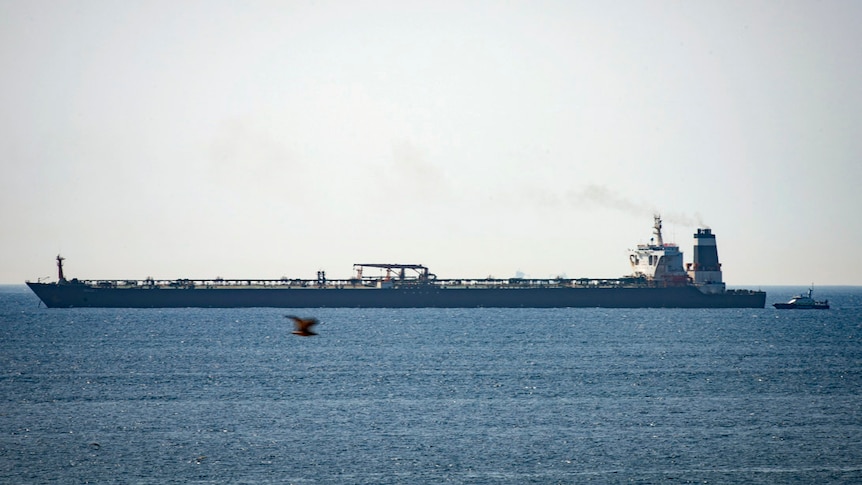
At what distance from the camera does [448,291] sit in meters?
137

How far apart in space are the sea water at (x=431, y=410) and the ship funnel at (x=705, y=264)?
42795 millimetres

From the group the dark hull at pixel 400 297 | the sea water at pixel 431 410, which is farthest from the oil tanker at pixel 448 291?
the sea water at pixel 431 410

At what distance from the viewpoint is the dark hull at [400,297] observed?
133000mm

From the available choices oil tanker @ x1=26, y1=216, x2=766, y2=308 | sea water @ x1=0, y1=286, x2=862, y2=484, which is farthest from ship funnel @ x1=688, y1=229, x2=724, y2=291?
sea water @ x1=0, y1=286, x2=862, y2=484

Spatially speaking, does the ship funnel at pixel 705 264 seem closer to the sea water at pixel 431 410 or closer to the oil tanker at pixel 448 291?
the oil tanker at pixel 448 291

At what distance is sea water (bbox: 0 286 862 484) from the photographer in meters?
38.6

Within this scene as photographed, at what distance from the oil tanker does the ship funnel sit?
5.1 inches

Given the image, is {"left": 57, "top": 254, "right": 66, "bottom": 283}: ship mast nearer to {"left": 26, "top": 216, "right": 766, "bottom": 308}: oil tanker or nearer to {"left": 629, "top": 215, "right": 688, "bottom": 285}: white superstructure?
{"left": 26, "top": 216, "right": 766, "bottom": 308}: oil tanker

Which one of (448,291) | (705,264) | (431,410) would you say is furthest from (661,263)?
(431,410)

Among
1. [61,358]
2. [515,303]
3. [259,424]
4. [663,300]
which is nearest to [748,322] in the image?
[663,300]

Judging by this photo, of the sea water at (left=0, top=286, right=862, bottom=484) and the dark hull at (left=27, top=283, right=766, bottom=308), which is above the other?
the dark hull at (left=27, top=283, right=766, bottom=308)

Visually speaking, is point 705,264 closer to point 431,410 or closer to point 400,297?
point 400,297

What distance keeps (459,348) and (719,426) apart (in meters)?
38.2

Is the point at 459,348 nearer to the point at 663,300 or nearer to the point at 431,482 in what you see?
the point at 431,482
